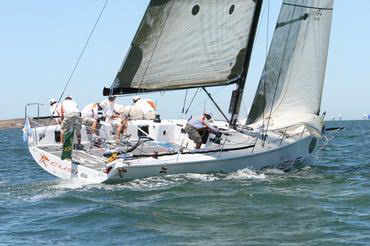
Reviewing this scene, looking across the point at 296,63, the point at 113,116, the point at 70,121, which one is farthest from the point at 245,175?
the point at 113,116

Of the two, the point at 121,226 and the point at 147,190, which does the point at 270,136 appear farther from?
the point at 121,226

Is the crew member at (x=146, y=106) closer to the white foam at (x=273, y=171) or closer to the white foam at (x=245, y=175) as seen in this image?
the white foam at (x=273, y=171)

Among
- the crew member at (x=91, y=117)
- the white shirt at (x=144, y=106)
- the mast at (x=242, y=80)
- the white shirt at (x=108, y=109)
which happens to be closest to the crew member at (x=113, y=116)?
the white shirt at (x=108, y=109)

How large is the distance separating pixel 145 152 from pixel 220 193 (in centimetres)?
347

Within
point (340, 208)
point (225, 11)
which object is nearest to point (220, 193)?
point (340, 208)

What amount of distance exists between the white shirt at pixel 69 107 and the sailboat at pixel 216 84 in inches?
31.6

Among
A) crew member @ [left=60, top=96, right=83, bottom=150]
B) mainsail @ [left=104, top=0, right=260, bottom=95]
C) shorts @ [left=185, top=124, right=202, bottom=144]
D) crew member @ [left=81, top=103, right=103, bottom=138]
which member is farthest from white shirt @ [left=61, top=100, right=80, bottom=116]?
shorts @ [left=185, top=124, right=202, bottom=144]

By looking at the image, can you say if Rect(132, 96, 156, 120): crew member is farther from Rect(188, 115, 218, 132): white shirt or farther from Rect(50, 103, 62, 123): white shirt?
Rect(188, 115, 218, 132): white shirt

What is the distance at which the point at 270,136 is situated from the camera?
16.8m

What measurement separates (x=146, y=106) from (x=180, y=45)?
3.78 metres

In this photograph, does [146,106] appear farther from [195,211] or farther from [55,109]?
[195,211]

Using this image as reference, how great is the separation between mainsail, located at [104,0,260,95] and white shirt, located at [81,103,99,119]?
1430 mm

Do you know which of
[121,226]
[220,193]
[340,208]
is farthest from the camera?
[220,193]

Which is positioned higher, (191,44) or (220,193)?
(191,44)
